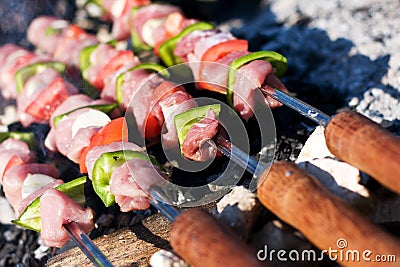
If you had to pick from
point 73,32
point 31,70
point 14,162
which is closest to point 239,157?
point 14,162

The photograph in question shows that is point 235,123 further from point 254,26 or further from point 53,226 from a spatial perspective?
point 254,26

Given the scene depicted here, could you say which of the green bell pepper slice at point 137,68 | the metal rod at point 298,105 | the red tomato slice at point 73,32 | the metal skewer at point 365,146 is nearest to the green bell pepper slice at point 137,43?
the red tomato slice at point 73,32

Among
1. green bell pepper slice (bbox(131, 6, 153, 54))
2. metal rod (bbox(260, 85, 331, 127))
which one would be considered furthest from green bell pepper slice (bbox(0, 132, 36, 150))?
metal rod (bbox(260, 85, 331, 127))

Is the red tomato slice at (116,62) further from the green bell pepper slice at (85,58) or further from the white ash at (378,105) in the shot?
the white ash at (378,105)

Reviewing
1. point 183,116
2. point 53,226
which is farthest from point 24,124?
point 183,116

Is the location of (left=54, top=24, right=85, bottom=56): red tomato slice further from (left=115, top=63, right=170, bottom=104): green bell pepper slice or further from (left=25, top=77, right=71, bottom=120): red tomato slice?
(left=115, top=63, right=170, bottom=104): green bell pepper slice
